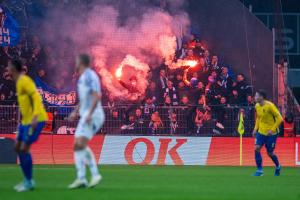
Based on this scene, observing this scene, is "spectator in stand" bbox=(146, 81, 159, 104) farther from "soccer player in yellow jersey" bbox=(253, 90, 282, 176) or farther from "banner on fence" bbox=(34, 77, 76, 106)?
"soccer player in yellow jersey" bbox=(253, 90, 282, 176)

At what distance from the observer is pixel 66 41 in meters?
32.2

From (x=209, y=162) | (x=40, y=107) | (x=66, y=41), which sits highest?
(x=66, y=41)

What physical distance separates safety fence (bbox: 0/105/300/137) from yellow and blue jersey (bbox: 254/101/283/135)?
5.93m

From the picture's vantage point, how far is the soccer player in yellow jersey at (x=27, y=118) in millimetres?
13109

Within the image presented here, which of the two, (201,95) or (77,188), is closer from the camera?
(77,188)

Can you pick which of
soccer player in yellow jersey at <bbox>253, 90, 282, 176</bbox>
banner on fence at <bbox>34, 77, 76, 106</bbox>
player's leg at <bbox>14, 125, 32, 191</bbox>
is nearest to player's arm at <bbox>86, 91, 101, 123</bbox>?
player's leg at <bbox>14, 125, 32, 191</bbox>

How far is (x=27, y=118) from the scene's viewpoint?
43.6 feet

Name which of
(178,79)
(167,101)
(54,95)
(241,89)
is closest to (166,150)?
(167,101)

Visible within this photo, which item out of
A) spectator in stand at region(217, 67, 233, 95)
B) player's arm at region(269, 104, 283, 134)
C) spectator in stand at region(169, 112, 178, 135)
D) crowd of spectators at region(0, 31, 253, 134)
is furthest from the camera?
spectator in stand at region(217, 67, 233, 95)

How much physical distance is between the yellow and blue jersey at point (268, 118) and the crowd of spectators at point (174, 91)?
19.5ft

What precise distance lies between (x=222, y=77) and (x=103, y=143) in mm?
5644

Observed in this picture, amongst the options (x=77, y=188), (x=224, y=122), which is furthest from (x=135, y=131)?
(x=77, y=188)

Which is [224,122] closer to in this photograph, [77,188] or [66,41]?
[66,41]

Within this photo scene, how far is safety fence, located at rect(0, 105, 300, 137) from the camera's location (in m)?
26.7
